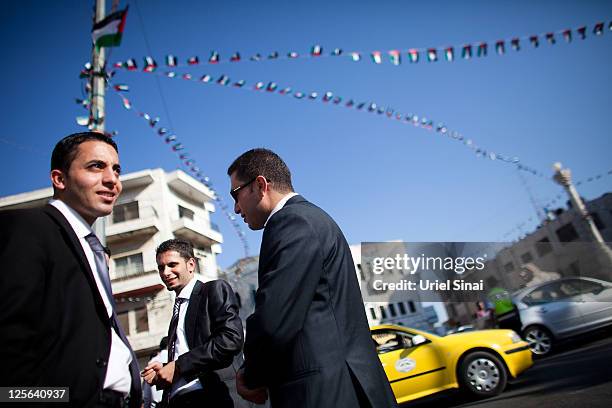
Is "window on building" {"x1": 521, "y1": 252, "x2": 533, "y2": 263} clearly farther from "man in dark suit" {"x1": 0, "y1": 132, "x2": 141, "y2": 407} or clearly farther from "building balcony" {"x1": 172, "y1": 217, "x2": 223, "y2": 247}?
"building balcony" {"x1": 172, "y1": 217, "x2": 223, "y2": 247}

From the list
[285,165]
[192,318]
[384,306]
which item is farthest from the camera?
[384,306]

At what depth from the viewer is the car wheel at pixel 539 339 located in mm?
8562

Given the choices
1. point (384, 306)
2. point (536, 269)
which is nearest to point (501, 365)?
point (536, 269)

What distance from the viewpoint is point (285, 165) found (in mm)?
2338

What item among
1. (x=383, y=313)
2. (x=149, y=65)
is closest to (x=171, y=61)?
(x=149, y=65)

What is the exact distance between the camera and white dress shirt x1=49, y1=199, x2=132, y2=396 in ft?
4.41

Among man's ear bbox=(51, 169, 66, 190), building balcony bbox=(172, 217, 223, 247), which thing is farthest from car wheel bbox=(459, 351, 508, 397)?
building balcony bbox=(172, 217, 223, 247)

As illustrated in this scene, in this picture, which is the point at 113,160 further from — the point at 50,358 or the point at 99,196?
the point at 50,358

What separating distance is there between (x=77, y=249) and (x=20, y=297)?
0.29 meters

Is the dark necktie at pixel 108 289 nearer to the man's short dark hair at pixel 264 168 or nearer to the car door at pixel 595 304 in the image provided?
the man's short dark hair at pixel 264 168

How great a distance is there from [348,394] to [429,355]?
5.39 metres

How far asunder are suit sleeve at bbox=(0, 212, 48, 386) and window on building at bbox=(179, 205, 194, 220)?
28.8 meters

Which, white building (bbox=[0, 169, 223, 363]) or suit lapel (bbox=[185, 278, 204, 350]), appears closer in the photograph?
suit lapel (bbox=[185, 278, 204, 350])

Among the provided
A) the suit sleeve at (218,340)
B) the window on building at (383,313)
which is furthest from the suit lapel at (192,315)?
the window on building at (383,313)
